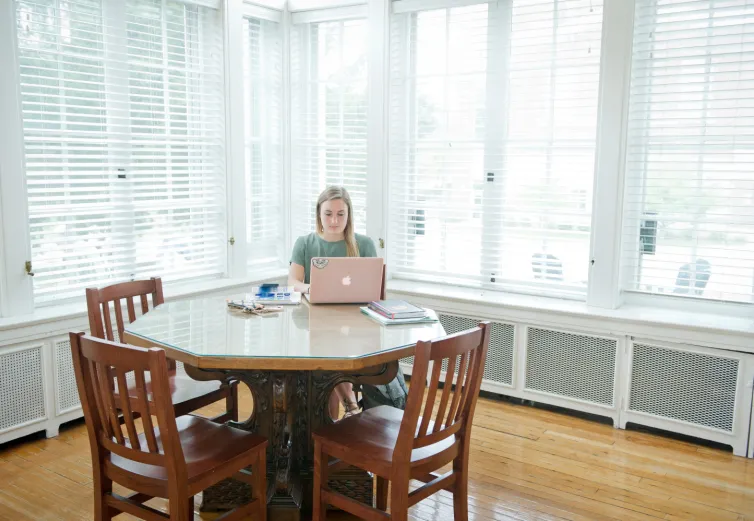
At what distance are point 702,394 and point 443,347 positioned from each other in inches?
83.4

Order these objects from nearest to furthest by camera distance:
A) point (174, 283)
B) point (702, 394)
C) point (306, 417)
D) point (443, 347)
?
point (443, 347) < point (306, 417) < point (702, 394) < point (174, 283)

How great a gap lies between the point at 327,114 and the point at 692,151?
2.48 metres

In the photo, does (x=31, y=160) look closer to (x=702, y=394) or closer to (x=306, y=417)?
(x=306, y=417)

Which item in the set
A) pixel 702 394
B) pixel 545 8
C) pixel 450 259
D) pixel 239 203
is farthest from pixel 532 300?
Answer: pixel 239 203

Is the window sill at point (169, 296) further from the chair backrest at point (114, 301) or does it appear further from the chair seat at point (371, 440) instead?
the chair seat at point (371, 440)

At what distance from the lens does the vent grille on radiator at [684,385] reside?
3.70m

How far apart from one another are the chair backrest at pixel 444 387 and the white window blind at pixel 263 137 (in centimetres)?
287

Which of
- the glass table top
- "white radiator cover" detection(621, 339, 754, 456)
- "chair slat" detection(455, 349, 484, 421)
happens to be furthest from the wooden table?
"white radiator cover" detection(621, 339, 754, 456)

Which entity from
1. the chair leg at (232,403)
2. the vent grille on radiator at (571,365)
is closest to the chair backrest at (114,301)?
the chair leg at (232,403)

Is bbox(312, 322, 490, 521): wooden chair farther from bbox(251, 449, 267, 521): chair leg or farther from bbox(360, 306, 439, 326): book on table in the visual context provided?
bbox(360, 306, 439, 326): book on table

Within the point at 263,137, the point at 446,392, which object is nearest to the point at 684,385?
the point at 446,392

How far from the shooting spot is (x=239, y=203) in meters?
4.87

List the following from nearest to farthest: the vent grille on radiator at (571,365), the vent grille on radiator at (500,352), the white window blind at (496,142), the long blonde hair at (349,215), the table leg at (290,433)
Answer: the table leg at (290,433)
the long blonde hair at (349,215)
the vent grille on radiator at (571,365)
the white window blind at (496,142)
the vent grille on radiator at (500,352)

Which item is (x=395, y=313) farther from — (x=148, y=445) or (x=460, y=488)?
(x=148, y=445)
